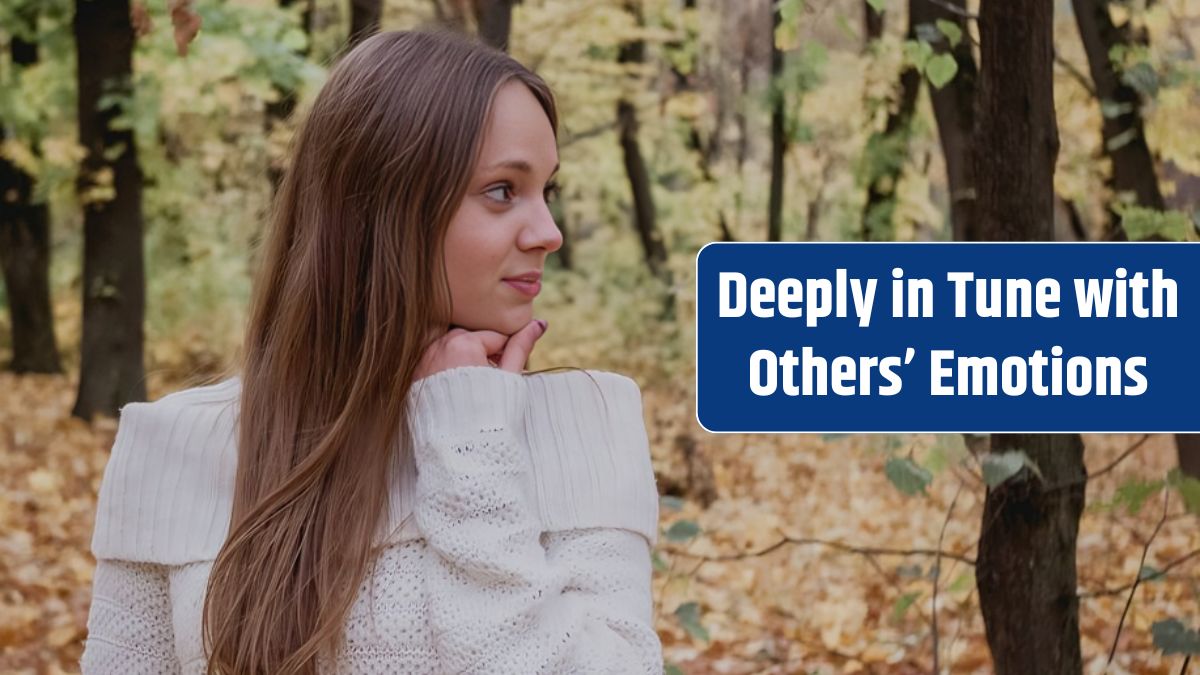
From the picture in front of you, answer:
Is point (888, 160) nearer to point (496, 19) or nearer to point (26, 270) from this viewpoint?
point (496, 19)

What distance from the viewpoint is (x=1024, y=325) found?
9.89 feet

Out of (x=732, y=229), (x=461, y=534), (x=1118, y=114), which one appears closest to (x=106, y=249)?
(x=732, y=229)

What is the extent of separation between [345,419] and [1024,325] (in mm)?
1799

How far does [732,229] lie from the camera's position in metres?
15.2

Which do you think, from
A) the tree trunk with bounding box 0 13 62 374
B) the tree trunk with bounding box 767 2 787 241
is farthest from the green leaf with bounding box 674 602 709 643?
the tree trunk with bounding box 0 13 62 374

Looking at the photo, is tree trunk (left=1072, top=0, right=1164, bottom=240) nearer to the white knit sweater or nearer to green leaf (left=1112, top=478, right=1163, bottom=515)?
green leaf (left=1112, top=478, right=1163, bottom=515)

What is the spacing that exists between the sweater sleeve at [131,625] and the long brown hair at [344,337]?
0.15 meters

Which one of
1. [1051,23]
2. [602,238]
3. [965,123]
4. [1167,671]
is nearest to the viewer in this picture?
[1051,23]

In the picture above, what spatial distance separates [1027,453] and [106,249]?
8773 millimetres

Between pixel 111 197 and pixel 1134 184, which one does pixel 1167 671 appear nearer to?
pixel 1134 184

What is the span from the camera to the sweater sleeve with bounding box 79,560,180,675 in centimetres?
174

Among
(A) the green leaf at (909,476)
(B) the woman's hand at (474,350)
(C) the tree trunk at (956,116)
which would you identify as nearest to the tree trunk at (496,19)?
(C) the tree trunk at (956,116)

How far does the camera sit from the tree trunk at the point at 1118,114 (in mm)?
5184

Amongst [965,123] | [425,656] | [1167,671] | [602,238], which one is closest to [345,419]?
[425,656]
